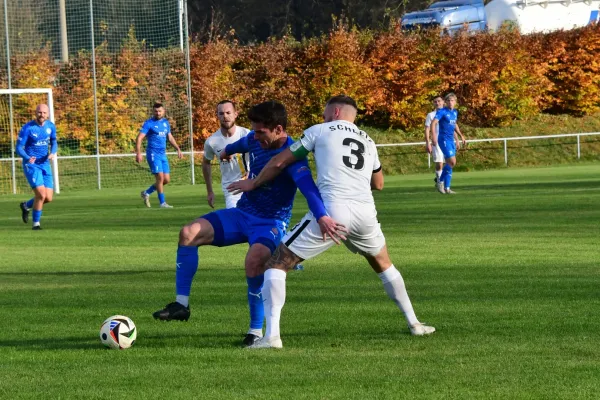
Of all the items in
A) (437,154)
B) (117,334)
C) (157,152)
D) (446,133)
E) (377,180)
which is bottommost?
(117,334)

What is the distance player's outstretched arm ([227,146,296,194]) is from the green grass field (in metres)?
1.11

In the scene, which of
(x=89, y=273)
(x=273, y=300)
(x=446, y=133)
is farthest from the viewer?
(x=446, y=133)

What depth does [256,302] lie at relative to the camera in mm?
A: 8891

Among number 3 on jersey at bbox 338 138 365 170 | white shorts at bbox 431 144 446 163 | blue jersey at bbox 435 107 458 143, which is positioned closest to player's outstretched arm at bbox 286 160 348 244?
number 3 on jersey at bbox 338 138 365 170

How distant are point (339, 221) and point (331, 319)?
5.23 ft

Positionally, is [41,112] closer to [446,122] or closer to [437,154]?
[446,122]

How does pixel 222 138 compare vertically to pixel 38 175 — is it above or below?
above

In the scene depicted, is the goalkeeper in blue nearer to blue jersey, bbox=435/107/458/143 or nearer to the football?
the football

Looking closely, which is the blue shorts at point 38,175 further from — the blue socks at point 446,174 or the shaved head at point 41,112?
the blue socks at point 446,174

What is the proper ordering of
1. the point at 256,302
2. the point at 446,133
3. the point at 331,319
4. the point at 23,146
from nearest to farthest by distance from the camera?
1. the point at 256,302
2. the point at 331,319
3. the point at 23,146
4. the point at 446,133

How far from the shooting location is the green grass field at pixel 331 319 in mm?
7012

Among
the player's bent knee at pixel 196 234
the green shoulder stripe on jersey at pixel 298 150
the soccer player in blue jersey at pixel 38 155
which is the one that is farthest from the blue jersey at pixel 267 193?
the soccer player in blue jersey at pixel 38 155

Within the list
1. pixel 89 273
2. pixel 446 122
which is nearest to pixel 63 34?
pixel 446 122

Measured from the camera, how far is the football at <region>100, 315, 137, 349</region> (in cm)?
844
